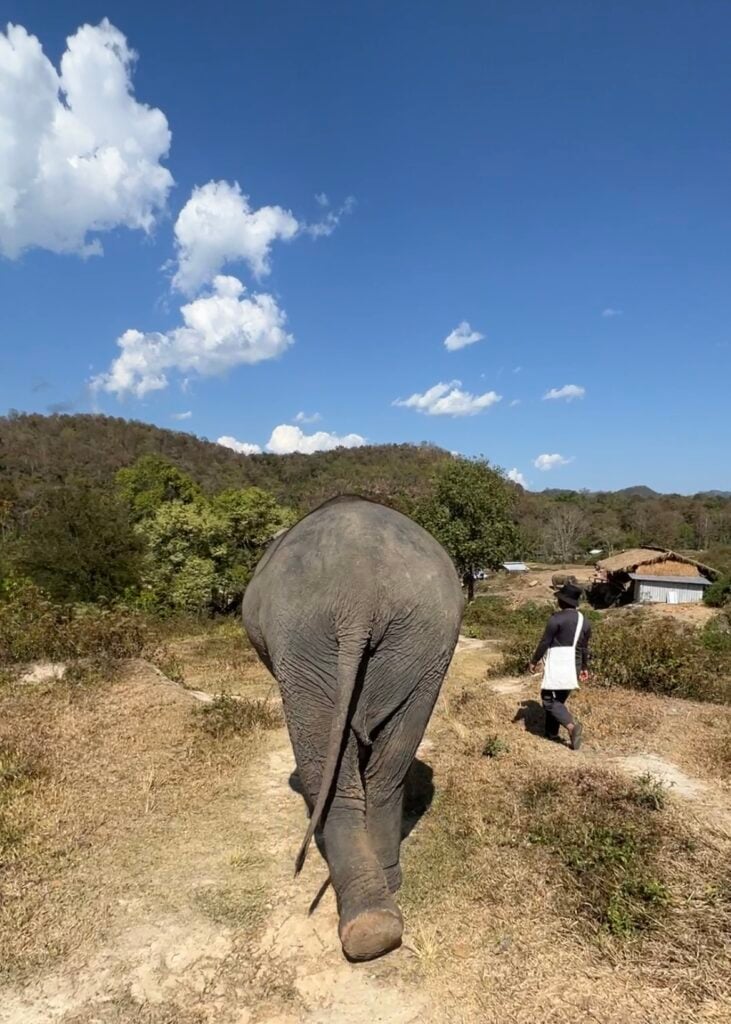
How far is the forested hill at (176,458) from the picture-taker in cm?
7100

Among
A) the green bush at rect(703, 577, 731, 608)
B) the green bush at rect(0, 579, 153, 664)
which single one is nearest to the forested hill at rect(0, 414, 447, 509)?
the green bush at rect(703, 577, 731, 608)

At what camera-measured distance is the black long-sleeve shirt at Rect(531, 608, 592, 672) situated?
6316 millimetres

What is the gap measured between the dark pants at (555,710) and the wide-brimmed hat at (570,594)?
93 cm

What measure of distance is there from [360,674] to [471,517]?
2306cm

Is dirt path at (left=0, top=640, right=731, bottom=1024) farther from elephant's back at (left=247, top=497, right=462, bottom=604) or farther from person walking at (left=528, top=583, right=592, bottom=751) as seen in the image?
elephant's back at (left=247, top=497, right=462, bottom=604)

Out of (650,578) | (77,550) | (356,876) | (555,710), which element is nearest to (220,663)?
(77,550)

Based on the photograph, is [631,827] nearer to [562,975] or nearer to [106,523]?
[562,975]

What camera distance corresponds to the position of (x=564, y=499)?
9319cm

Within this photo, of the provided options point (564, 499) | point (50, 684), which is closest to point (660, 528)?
point (564, 499)

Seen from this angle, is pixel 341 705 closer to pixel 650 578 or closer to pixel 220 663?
pixel 220 663

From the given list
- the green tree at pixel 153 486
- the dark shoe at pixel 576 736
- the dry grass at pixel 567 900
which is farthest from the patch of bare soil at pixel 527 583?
the dry grass at pixel 567 900

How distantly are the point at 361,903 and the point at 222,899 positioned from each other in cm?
123

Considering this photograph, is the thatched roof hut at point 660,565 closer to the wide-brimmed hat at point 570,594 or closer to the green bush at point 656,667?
the green bush at point 656,667

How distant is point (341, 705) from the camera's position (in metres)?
2.99
